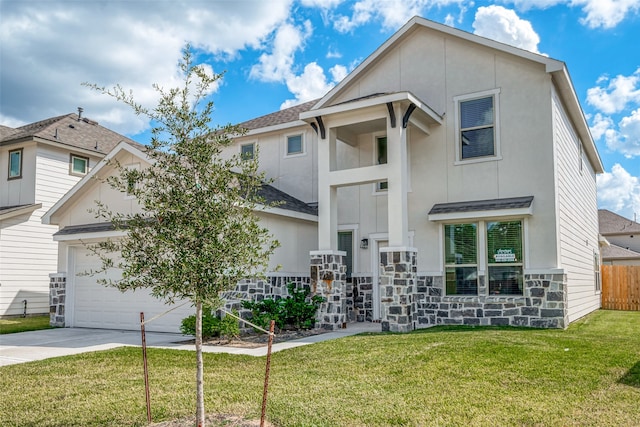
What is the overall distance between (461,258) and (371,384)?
258 inches

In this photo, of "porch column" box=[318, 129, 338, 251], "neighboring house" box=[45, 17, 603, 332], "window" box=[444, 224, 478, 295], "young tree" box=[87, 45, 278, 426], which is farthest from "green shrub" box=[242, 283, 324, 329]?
"young tree" box=[87, 45, 278, 426]

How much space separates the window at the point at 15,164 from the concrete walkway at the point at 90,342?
7.45m

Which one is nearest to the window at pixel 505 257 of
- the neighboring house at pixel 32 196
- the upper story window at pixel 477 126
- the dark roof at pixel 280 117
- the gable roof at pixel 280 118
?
the upper story window at pixel 477 126

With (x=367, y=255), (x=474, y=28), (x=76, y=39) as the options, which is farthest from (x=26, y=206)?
(x=474, y=28)

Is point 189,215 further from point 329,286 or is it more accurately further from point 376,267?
point 376,267

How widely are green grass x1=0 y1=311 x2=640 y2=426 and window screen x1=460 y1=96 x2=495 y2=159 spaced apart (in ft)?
15.9

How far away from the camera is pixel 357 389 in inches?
259

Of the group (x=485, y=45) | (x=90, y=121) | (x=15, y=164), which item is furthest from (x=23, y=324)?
(x=485, y=45)

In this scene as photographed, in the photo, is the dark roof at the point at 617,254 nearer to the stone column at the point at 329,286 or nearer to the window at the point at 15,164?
the stone column at the point at 329,286

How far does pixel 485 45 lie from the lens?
12.7 m

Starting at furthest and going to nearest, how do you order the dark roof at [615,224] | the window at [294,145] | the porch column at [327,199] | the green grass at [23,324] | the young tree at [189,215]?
the dark roof at [615,224]
the window at [294,145]
the green grass at [23,324]
the porch column at [327,199]
the young tree at [189,215]

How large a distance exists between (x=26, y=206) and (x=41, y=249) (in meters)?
1.61

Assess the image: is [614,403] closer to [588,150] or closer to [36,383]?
[36,383]

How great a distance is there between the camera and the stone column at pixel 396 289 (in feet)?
38.5
